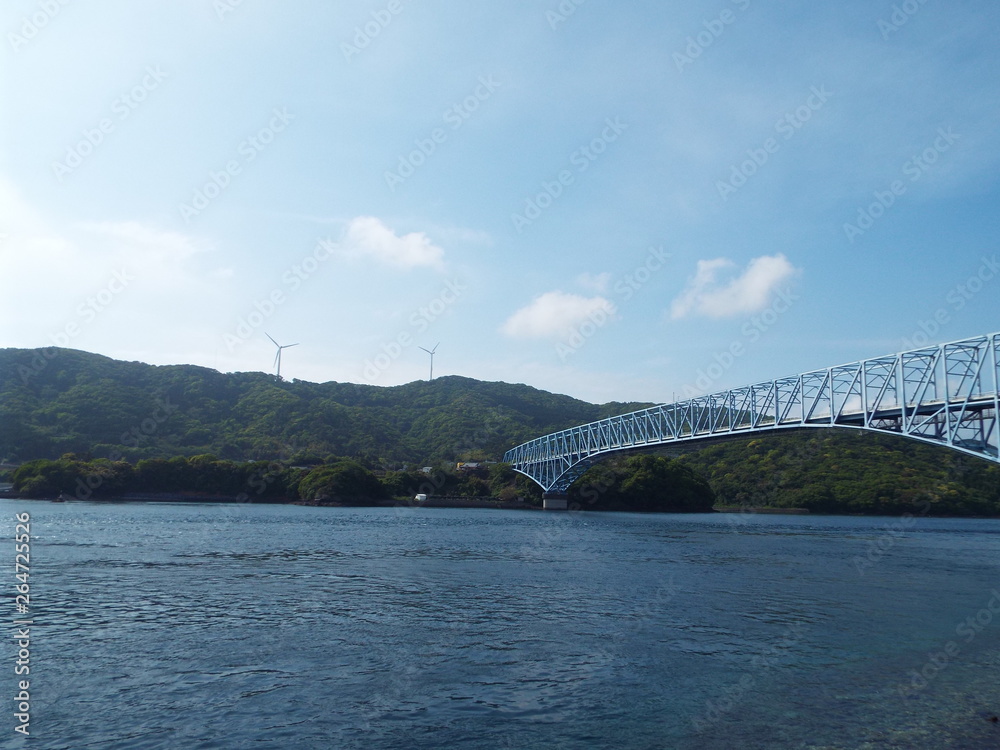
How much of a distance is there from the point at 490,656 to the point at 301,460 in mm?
116184

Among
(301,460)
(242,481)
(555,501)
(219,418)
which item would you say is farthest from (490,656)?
(219,418)

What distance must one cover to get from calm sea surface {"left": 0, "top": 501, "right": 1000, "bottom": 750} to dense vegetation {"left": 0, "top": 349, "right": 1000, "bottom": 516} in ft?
255

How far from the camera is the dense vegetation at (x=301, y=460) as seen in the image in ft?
349

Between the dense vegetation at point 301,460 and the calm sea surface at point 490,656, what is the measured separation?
7771 cm

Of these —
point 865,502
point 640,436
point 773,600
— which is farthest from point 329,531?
point 865,502

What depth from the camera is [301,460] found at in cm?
12712

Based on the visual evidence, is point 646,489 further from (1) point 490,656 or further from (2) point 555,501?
(1) point 490,656

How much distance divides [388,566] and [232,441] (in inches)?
4283

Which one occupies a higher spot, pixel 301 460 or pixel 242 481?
pixel 301 460

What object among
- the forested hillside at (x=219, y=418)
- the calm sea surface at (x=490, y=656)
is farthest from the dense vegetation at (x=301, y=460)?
the calm sea surface at (x=490, y=656)

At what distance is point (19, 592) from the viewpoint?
22688 mm

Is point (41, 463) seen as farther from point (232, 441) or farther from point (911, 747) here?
point (911, 747)

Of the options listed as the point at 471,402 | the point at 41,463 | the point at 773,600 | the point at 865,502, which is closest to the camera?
the point at 773,600

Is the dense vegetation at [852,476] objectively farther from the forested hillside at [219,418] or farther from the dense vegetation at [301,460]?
the forested hillside at [219,418]
